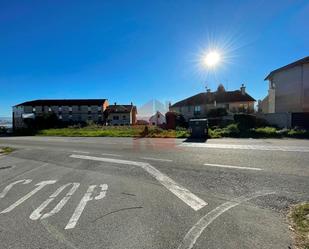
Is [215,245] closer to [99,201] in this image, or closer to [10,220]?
[99,201]

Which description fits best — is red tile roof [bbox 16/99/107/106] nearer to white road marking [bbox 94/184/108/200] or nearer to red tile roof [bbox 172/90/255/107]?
red tile roof [bbox 172/90/255/107]

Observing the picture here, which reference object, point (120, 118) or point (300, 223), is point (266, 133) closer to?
point (300, 223)

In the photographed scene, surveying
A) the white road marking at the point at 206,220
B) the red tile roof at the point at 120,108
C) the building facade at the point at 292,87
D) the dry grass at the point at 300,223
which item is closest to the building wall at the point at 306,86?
the building facade at the point at 292,87

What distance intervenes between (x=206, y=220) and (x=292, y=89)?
107 ft

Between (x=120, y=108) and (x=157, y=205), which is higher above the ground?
(x=120, y=108)

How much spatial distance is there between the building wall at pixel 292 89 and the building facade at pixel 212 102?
14.5 m

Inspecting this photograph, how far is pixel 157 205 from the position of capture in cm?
568

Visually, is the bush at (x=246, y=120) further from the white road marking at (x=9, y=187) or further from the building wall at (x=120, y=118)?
the building wall at (x=120, y=118)

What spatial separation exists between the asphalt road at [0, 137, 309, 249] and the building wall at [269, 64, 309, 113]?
24.4 m

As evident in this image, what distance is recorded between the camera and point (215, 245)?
3.79m

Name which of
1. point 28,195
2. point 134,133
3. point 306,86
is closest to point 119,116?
point 134,133

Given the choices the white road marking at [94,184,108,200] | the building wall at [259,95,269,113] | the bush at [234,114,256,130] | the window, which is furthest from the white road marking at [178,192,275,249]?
the window

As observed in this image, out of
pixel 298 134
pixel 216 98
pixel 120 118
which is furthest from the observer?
pixel 120 118

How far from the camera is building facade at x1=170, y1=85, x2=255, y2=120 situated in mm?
53031
